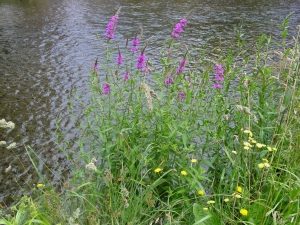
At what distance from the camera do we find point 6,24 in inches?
510

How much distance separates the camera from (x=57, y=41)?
35.5ft

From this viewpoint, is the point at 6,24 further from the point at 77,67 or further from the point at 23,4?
the point at 77,67

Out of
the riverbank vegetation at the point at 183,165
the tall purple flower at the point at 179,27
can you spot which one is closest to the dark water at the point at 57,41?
the riverbank vegetation at the point at 183,165

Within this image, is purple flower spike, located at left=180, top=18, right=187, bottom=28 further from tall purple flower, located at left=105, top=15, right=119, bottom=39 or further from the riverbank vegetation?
tall purple flower, located at left=105, top=15, right=119, bottom=39

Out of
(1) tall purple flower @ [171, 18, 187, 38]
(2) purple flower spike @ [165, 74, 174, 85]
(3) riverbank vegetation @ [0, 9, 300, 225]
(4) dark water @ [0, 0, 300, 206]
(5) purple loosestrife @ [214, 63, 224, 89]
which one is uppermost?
(1) tall purple flower @ [171, 18, 187, 38]

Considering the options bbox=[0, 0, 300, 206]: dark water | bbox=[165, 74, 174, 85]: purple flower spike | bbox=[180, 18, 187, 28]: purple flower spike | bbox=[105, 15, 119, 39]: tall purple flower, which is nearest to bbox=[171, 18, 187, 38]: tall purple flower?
bbox=[180, 18, 187, 28]: purple flower spike

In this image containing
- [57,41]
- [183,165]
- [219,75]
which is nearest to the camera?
[183,165]

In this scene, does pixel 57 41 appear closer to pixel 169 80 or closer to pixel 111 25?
pixel 111 25

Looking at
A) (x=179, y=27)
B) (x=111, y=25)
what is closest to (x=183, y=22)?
(x=179, y=27)

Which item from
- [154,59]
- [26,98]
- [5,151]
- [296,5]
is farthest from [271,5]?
[5,151]

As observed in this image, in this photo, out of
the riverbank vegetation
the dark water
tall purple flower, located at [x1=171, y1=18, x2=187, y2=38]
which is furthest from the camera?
the dark water

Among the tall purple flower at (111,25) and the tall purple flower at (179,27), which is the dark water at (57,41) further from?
the tall purple flower at (179,27)

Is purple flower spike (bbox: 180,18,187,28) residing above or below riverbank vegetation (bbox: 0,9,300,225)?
above

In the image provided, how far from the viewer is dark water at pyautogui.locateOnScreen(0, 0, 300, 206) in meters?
5.23
